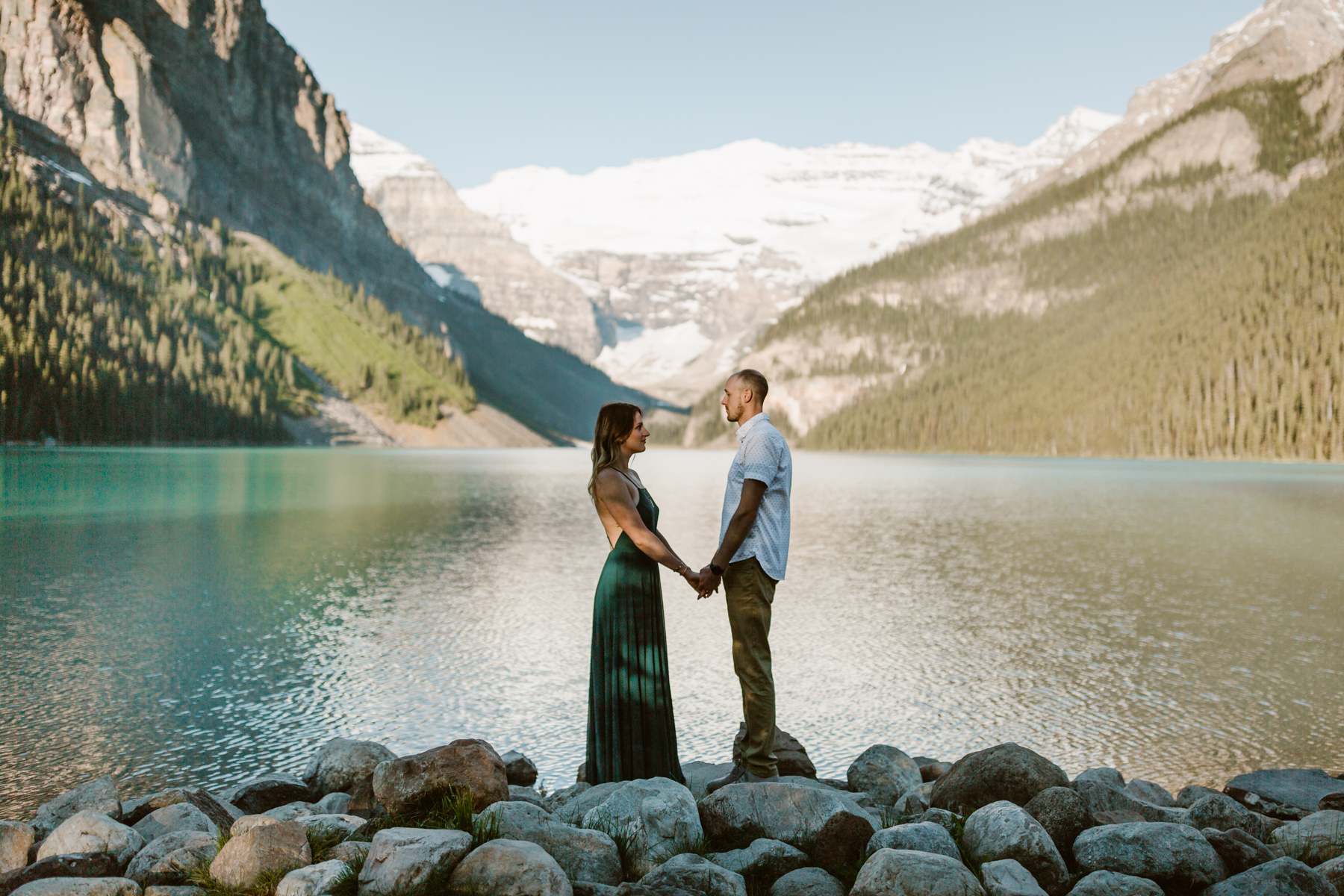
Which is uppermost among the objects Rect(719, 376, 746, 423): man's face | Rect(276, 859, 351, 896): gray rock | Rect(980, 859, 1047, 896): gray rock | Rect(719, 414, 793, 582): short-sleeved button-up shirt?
Rect(719, 376, 746, 423): man's face

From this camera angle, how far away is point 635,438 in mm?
8406

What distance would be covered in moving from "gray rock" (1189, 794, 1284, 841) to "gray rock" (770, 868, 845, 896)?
3.07 meters

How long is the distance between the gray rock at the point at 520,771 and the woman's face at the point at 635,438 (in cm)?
348

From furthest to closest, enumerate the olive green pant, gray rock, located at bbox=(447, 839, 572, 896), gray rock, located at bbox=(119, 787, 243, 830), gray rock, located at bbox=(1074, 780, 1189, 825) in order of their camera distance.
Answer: the olive green pant → gray rock, located at bbox=(119, 787, 243, 830) → gray rock, located at bbox=(1074, 780, 1189, 825) → gray rock, located at bbox=(447, 839, 572, 896)

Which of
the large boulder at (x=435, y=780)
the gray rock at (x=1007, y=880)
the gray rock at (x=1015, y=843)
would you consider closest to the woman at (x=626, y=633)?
the large boulder at (x=435, y=780)

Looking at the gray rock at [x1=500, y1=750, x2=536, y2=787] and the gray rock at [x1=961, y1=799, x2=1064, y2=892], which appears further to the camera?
the gray rock at [x1=500, y1=750, x2=536, y2=787]

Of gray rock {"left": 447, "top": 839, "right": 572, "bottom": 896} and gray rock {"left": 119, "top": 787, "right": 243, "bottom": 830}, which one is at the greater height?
gray rock {"left": 447, "top": 839, "right": 572, "bottom": 896}

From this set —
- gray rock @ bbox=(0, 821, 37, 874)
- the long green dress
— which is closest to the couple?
the long green dress

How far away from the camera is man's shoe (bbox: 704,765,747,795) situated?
28.9ft

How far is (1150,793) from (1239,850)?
236cm

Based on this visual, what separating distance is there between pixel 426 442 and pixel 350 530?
166 metres

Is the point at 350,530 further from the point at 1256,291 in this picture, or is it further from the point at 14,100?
the point at 14,100

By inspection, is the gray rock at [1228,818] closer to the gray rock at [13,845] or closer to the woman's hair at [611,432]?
the woman's hair at [611,432]

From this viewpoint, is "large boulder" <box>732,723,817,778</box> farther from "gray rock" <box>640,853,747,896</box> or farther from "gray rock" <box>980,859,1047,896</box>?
"gray rock" <box>980,859,1047,896</box>
